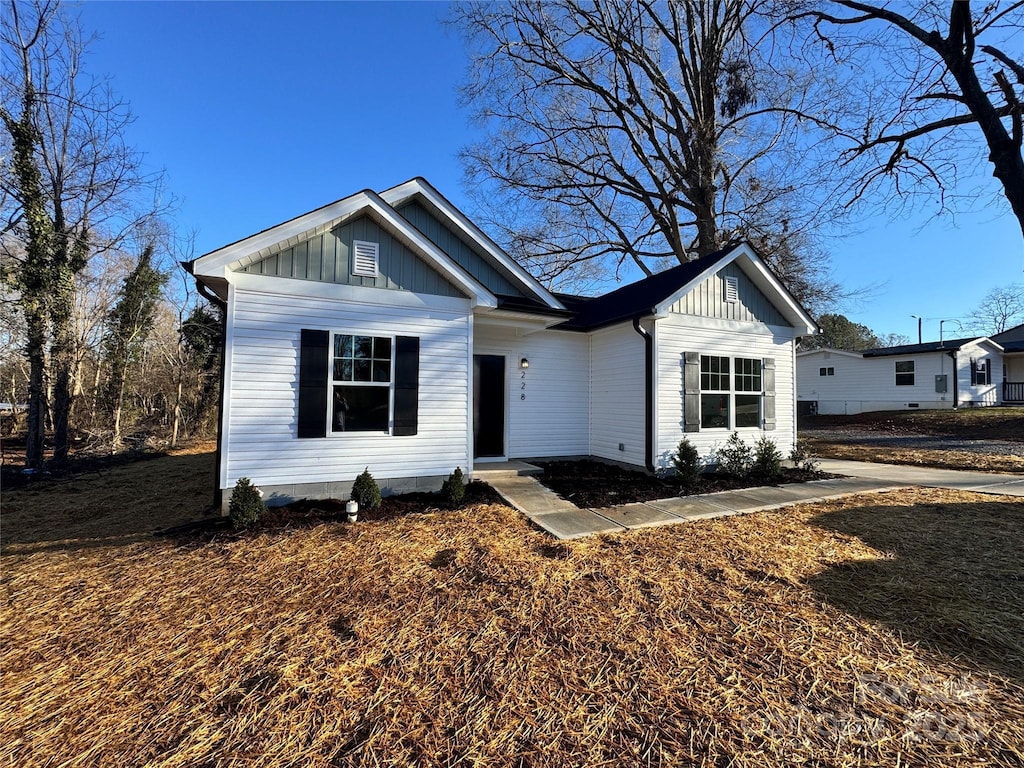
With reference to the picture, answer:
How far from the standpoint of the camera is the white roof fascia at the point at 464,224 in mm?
7684

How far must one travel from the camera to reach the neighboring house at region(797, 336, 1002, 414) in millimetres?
21672

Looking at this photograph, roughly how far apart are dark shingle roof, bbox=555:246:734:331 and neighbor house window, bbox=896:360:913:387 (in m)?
21.7

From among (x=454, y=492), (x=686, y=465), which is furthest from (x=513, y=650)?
(x=686, y=465)

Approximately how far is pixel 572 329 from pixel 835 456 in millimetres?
9097

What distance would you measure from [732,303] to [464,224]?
19.5 ft

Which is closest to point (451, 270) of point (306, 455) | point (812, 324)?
point (306, 455)

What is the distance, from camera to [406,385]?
21.3 feet

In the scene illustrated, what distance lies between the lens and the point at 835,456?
12352mm

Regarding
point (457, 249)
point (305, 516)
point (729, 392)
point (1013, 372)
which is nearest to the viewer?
point (305, 516)

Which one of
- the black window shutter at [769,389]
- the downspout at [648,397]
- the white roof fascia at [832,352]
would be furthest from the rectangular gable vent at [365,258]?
the white roof fascia at [832,352]

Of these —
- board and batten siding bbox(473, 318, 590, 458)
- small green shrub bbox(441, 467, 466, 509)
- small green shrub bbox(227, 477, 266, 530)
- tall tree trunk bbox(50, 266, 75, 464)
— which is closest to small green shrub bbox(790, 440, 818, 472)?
board and batten siding bbox(473, 318, 590, 458)

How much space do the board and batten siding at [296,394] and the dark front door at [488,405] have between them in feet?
6.80

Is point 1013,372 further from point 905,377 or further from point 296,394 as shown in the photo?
point 296,394

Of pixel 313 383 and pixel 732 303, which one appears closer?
pixel 313 383
